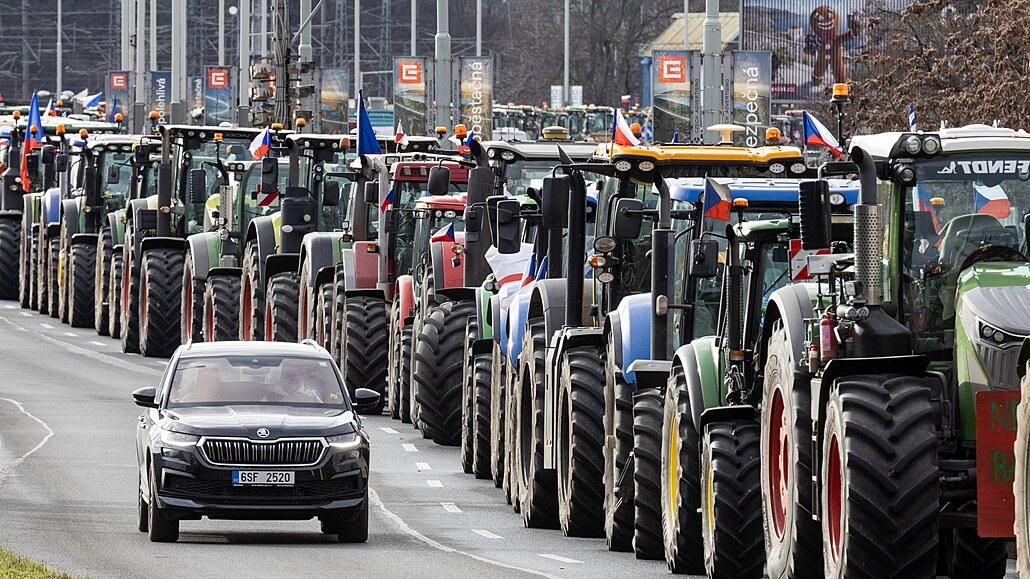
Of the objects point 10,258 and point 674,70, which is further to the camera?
point 10,258

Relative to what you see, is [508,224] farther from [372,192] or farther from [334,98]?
[334,98]

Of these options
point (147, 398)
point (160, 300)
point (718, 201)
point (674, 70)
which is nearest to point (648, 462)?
point (718, 201)

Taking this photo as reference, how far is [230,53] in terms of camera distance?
116 m

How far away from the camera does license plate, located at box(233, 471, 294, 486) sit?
1675cm

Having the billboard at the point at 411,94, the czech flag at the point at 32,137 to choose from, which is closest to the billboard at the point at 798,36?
the billboard at the point at 411,94

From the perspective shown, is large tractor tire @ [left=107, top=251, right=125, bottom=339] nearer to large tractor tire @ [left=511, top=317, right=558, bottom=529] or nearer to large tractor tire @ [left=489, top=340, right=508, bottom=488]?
large tractor tire @ [left=489, top=340, right=508, bottom=488]

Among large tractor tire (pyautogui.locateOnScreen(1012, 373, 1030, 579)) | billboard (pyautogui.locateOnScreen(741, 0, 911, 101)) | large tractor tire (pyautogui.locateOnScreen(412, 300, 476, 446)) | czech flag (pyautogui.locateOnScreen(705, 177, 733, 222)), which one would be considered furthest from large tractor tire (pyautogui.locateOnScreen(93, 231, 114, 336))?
billboard (pyautogui.locateOnScreen(741, 0, 911, 101))

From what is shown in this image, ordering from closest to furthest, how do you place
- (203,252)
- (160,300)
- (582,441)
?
(582,441)
(203,252)
(160,300)

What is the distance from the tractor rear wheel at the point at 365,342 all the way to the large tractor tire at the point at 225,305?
5028mm

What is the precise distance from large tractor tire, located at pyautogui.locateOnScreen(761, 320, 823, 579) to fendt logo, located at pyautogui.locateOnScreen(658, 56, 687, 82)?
26312mm

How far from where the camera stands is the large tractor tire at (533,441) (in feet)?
62.1

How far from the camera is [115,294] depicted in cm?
3928

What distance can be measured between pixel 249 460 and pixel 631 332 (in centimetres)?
273

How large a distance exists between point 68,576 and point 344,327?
47.6ft
